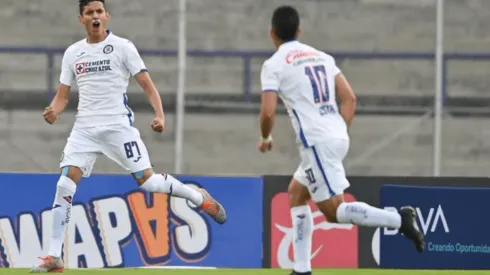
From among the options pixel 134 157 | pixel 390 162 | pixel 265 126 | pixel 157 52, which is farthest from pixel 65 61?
pixel 390 162

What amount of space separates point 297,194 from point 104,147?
1737 millimetres

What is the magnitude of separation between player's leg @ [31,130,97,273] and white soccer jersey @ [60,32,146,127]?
0.57 feet

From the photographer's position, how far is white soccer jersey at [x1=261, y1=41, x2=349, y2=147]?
9000mm

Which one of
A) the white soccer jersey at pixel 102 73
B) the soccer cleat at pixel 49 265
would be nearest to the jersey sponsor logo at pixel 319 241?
the white soccer jersey at pixel 102 73

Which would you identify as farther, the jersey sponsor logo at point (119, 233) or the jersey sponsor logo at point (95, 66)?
the jersey sponsor logo at point (119, 233)

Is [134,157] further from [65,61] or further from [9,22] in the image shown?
[9,22]

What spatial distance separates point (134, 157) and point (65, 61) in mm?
892

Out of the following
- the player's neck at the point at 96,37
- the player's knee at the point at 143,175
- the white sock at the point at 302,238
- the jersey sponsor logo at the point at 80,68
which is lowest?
the white sock at the point at 302,238

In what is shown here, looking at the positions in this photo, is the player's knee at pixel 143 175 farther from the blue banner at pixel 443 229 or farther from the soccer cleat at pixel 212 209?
the blue banner at pixel 443 229

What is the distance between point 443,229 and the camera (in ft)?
41.3

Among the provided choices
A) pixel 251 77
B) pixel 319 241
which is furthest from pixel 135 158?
pixel 251 77

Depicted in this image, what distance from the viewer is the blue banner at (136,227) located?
45.0ft

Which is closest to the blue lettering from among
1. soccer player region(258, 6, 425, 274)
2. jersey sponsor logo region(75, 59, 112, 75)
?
soccer player region(258, 6, 425, 274)

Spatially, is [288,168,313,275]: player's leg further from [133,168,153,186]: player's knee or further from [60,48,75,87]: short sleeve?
[60,48,75,87]: short sleeve
